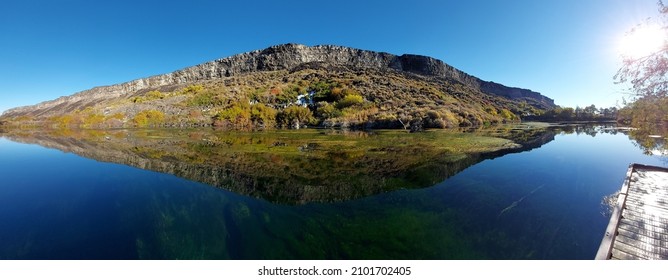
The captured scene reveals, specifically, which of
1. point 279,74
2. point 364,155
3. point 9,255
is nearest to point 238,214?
point 9,255

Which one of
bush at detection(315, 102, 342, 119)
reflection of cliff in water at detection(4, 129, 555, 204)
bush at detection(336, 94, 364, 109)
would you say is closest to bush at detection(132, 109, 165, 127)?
bush at detection(315, 102, 342, 119)

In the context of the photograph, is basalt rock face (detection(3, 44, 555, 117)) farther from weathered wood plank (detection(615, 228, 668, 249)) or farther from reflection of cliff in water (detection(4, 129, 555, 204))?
weathered wood plank (detection(615, 228, 668, 249))

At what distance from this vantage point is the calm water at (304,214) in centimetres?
602

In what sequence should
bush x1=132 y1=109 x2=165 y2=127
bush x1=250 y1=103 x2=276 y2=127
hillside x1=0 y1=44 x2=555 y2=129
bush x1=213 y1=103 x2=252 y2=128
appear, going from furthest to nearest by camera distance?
bush x1=132 y1=109 x2=165 y2=127, bush x1=250 y1=103 x2=276 y2=127, bush x1=213 y1=103 x2=252 y2=128, hillside x1=0 y1=44 x2=555 y2=129

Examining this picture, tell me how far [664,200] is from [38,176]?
2309 centimetres

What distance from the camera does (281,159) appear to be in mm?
16047

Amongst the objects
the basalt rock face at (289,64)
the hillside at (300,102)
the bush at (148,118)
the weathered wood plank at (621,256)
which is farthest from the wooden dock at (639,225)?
the basalt rock face at (289,64)

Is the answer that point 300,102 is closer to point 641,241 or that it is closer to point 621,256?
point 641,241

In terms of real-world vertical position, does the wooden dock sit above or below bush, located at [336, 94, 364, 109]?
below

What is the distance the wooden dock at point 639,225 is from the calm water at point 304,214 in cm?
58

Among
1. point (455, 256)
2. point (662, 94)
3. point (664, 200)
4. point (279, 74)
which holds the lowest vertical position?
point (455, 256)

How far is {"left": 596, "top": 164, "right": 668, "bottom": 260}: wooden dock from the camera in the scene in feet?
16.7

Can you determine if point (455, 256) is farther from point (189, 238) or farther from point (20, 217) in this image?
point (20, 217)

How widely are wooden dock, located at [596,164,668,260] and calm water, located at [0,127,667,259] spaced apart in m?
0.58
